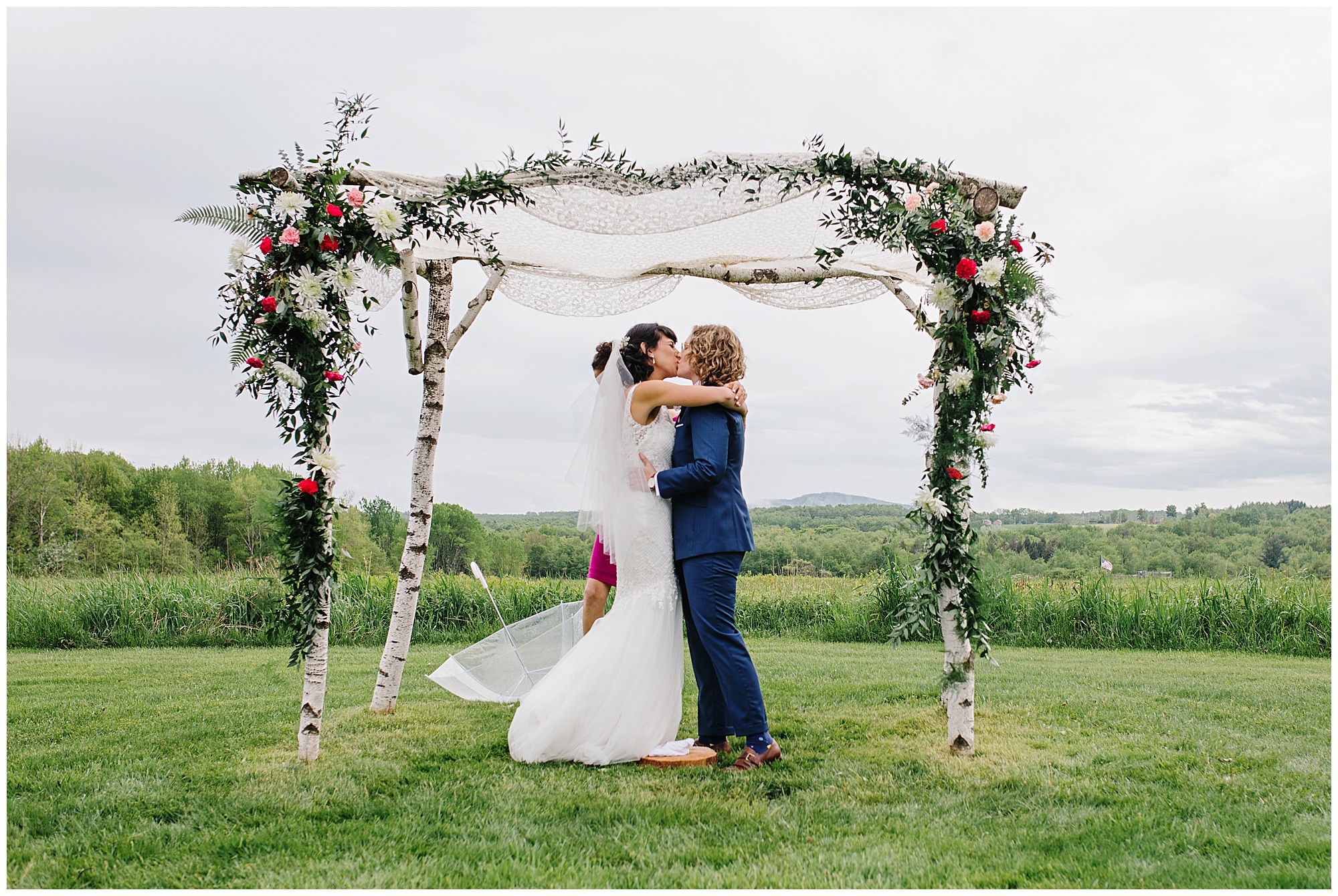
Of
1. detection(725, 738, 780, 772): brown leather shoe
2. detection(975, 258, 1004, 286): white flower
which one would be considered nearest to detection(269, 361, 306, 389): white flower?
detection(725, 738, 780, 772): brown leather shoe

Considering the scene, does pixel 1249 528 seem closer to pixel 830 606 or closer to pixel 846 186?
pixel 830 606

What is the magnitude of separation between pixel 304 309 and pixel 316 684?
176cm

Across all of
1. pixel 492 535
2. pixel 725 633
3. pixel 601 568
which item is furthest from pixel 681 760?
pixel 492 535

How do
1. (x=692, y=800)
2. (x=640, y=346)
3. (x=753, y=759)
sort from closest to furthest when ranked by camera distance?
1. (x=692, y=800)
2. (x=753, y=759)
3. (x=640, y=346)

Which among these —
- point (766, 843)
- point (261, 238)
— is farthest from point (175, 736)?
point (766, 843)

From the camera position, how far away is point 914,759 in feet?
13.3

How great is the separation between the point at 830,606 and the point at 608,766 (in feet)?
20.5

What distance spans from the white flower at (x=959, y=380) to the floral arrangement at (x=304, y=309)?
2694 mm

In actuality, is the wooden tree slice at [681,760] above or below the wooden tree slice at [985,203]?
below

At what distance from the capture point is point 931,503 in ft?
12.9

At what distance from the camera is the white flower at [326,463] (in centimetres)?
379

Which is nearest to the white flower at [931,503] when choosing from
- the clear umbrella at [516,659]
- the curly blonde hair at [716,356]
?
the curly blonde hair at [716,356]

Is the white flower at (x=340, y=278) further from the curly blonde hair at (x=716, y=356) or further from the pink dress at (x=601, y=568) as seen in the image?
the pink dress at (x=601, y=568)

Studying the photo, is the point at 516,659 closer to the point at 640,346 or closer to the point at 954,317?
the point at 640,346
